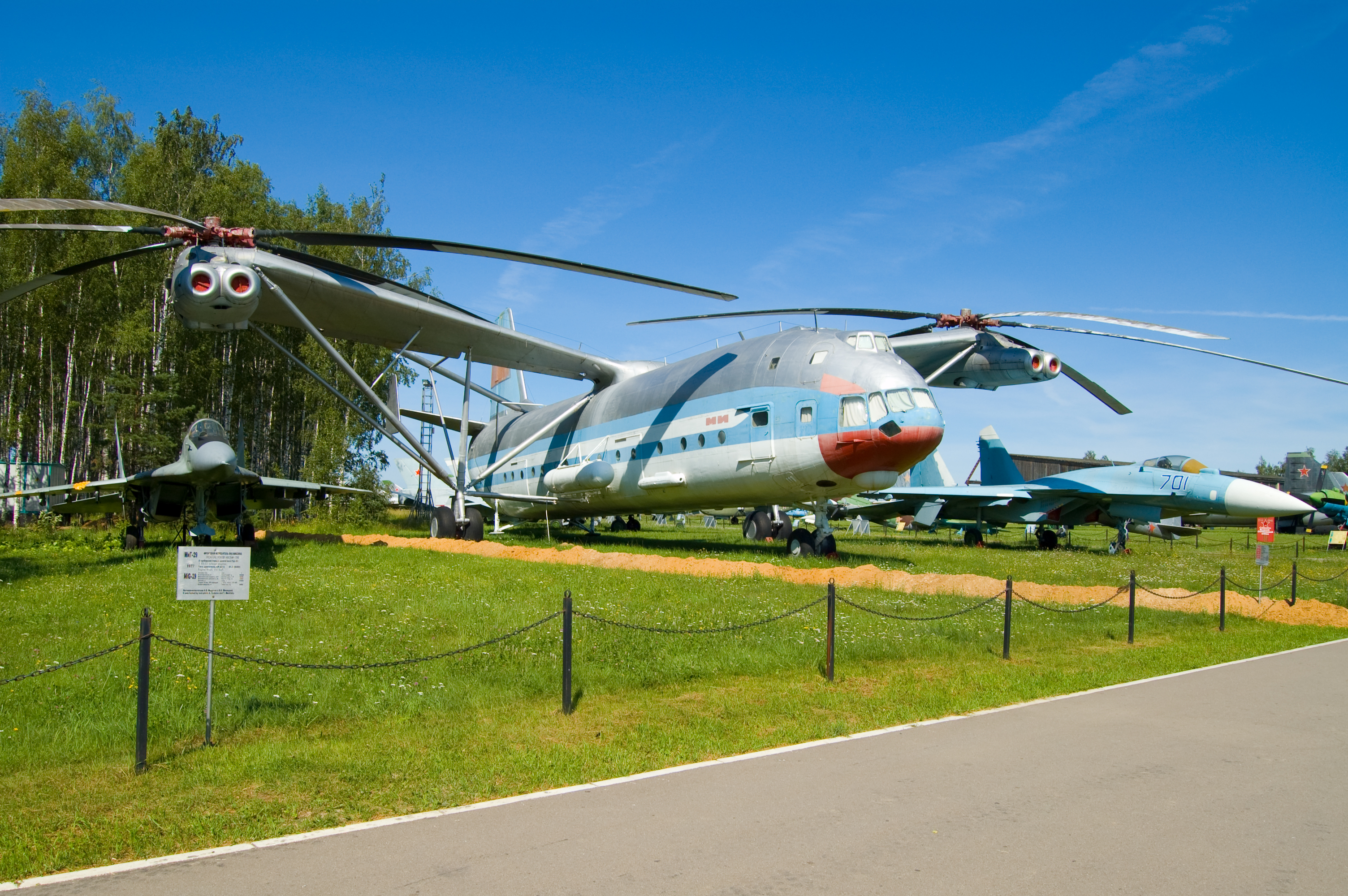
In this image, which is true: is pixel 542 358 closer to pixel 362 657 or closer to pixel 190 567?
pixel 362 657

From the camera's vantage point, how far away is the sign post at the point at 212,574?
691 cm

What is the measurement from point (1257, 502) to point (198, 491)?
30.2 meters

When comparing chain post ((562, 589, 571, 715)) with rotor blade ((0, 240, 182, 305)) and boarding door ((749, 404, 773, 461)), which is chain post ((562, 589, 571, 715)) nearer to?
boarding door ((749, 404, 773, 461))

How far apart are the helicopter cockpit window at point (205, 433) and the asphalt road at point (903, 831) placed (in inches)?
666

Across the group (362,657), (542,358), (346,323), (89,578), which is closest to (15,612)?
(89,578)

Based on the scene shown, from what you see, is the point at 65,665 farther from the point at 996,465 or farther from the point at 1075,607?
the point at 996,465

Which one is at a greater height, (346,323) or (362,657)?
(346,323)

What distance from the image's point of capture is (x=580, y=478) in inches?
926

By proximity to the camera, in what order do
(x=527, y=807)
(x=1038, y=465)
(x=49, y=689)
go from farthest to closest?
(x=1038, y=465) → (x=49, y=689) → (x=527, y=807)

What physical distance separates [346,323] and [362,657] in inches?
600

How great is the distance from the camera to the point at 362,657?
9281 mm

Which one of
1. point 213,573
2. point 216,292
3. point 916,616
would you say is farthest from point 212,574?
point 216,292

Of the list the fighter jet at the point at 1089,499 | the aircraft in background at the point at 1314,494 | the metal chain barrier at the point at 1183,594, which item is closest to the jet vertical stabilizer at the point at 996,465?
the fighter jet at the point at 1089,499

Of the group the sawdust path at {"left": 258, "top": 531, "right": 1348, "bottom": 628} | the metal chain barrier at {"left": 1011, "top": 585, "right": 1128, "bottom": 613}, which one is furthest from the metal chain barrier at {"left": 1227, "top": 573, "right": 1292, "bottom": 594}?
the metal chain barrier at {"left": 1011, "top": 585, "right": 1128, "bottom": 613}
